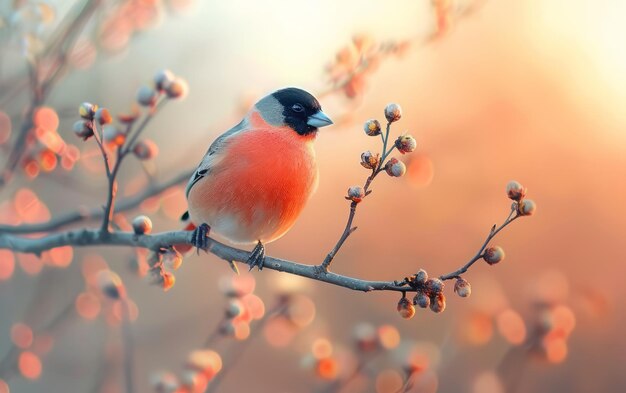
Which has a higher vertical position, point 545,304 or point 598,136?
point 598,136

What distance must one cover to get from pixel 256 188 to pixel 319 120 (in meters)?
0.57

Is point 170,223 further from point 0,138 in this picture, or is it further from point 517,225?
point 0,138

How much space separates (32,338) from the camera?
3.78m

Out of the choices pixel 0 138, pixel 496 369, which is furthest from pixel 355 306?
pixel 0 138

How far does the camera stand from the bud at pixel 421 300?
2215 mm

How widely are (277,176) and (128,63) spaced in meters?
5.91

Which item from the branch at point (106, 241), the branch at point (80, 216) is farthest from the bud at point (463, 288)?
the branch at point (80, 216)

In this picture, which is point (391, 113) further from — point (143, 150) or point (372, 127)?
point (143, 150)

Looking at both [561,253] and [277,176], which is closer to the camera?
[277,176]

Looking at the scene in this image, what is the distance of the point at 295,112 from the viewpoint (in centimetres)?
388

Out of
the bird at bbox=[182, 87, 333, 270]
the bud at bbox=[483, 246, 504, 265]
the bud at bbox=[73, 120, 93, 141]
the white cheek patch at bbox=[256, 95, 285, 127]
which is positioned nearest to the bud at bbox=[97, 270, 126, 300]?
the bird at bbox=[182, 87, 333, 270]

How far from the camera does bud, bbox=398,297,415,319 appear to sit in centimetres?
225

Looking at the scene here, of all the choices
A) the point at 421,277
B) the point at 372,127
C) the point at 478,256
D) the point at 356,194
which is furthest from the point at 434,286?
the point at 372,127

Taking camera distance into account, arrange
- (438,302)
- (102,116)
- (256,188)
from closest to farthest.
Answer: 1. (438,302)
2. (102,116)
3. (256,188)
